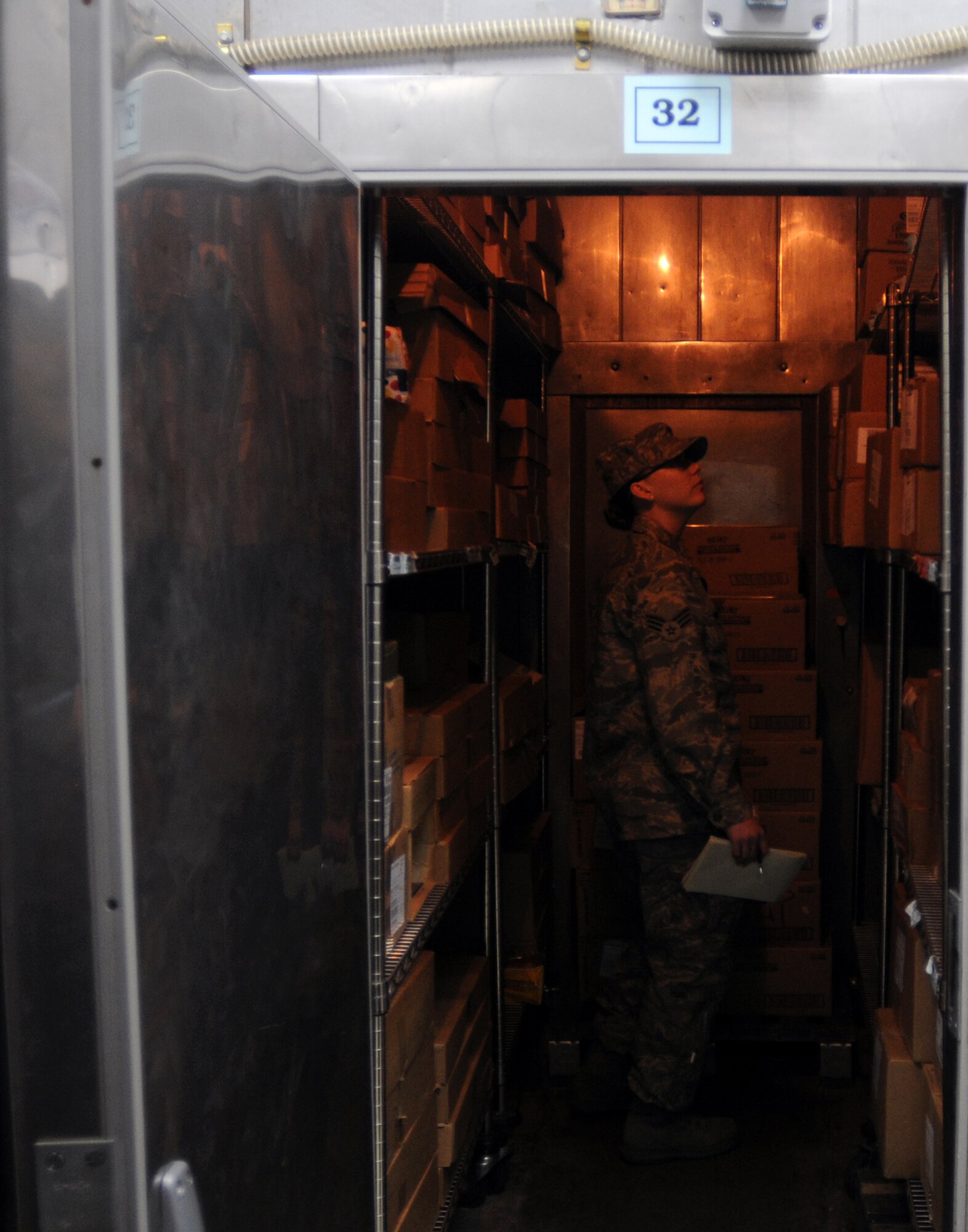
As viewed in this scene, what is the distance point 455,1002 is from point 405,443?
1.26 meters

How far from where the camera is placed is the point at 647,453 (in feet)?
10.8

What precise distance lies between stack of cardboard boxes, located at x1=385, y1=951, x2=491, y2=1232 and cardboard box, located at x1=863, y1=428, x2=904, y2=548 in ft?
4.33

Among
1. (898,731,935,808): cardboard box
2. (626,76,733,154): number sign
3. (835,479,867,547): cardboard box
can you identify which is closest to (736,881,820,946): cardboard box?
(835,479,867,547): cardboard box

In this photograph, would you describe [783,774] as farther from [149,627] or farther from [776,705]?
[149,627]

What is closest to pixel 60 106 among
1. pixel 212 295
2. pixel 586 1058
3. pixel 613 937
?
pixel 212 295

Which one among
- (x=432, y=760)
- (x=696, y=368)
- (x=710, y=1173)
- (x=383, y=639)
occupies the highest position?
(x=696, y=368)

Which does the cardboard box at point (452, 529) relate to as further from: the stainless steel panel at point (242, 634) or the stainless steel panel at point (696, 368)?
the stainless steel panel at point (696, 368)

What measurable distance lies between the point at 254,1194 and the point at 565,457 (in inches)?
121

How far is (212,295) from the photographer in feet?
3.63

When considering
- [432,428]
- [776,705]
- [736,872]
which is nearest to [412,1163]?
[736,872]

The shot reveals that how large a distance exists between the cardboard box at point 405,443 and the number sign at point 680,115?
0.63 m

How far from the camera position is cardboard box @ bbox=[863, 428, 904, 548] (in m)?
2.50

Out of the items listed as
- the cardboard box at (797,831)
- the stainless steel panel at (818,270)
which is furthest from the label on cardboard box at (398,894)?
the stainless steel panel at (818,270)

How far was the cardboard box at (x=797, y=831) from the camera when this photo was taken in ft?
12.2
